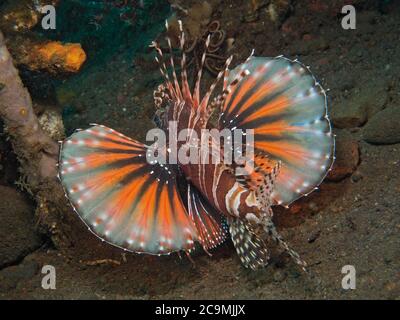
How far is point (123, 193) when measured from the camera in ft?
11.2

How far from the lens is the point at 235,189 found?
3188mm

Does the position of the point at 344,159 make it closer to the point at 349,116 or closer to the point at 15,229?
the point at 349,116

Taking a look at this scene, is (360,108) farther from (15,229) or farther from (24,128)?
(15,229)

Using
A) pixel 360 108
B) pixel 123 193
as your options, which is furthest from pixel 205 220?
pixel 360 108

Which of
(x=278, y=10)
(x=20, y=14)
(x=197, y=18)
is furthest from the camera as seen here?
(x=278, y=10)

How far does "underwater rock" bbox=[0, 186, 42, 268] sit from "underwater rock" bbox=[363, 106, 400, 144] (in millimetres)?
3972

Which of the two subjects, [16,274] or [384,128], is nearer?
[16,274]

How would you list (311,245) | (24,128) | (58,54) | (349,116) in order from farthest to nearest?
1. (349,116)
2. (58,54)
3. (24,128)
4. (311,245)

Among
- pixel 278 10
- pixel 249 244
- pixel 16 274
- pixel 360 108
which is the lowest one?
pixel 16 274

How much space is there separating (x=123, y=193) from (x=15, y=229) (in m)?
1.77

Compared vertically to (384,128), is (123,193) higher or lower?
lower

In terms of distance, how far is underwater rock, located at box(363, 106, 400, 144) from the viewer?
14.4ft

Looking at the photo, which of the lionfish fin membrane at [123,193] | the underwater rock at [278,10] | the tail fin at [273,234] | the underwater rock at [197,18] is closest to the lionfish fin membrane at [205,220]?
the lionfish fin membrane at [123,193]

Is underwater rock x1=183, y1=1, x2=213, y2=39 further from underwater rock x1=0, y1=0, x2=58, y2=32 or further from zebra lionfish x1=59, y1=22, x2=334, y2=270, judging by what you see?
zebra lionfish x1=59, y1=22, x2=334, y2=270
